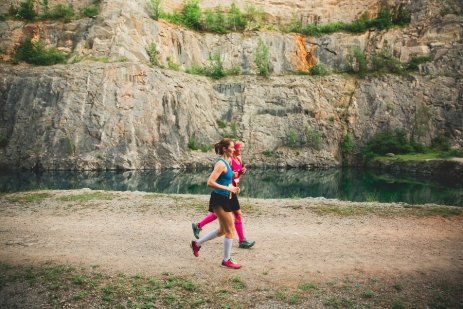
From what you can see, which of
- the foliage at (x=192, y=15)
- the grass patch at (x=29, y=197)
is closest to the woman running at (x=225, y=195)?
the grass patch at (x=29, y=197)

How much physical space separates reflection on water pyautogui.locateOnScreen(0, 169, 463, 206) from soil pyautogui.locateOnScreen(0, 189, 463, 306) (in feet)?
25.3

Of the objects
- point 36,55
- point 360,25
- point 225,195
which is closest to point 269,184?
point 225,195

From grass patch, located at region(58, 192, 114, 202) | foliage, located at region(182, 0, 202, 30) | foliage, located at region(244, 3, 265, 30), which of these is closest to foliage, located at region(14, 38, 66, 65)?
foliage, located at region(182, 0, 202, 30)

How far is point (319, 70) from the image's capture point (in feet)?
162

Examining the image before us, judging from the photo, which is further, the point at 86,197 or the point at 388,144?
the point at 388,144

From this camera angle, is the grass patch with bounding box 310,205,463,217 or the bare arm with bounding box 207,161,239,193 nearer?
the bare arm with bounding box 207,161,239,193

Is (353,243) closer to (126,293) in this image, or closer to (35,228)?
(126,293)

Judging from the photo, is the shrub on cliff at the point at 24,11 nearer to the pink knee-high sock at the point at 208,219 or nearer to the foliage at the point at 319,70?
the foliage at the point at 319,70

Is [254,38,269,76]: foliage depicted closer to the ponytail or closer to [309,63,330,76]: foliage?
[309,63,330,76]: foliage

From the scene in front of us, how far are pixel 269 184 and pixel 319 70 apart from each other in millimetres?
25506

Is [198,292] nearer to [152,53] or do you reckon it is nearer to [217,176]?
[217,176]

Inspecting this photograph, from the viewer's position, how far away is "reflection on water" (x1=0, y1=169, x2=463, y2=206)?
23078 mm

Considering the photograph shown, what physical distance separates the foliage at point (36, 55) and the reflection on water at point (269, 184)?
45.1 feet

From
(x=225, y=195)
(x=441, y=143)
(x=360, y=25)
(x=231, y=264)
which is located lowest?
(x=441, y=143)
